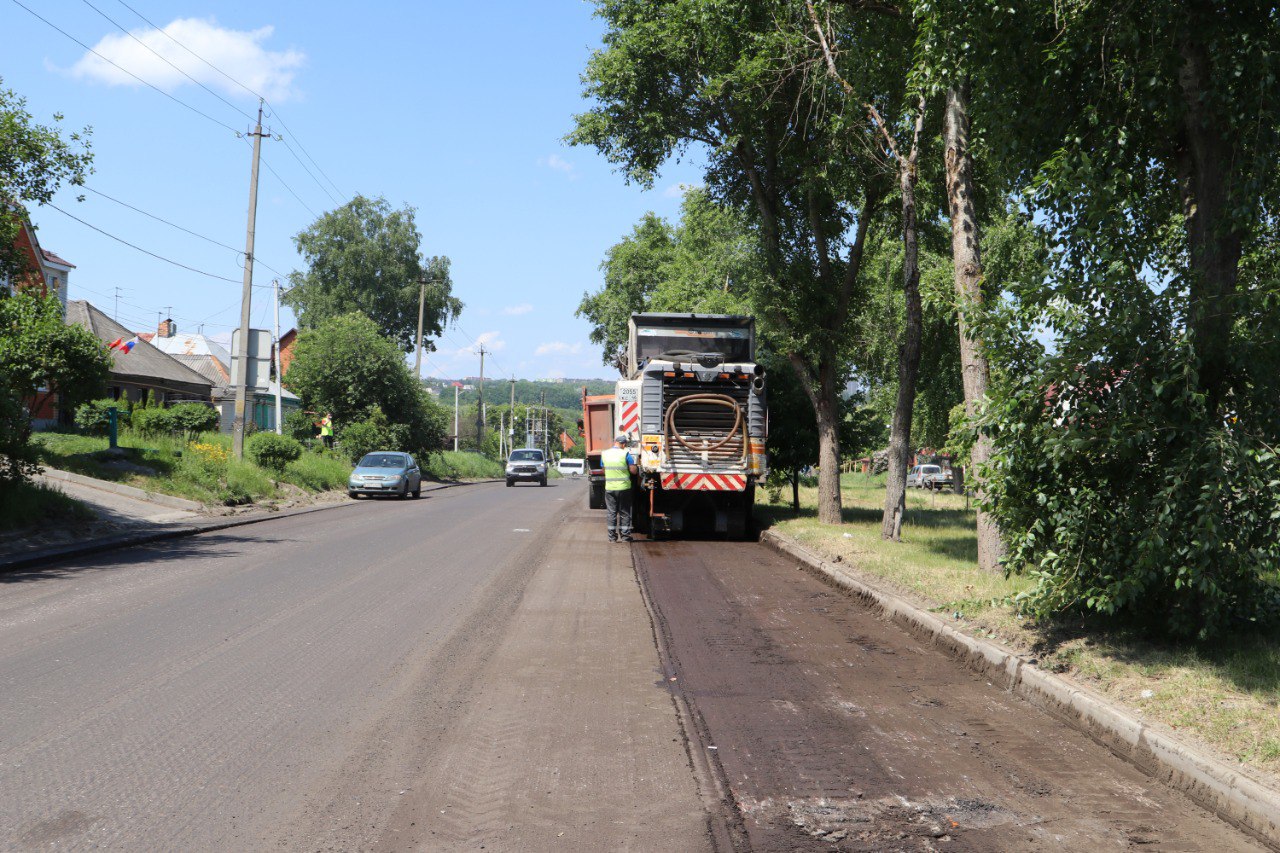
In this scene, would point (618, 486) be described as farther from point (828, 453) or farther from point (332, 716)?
point (332, 716)

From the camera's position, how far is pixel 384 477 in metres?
32.0

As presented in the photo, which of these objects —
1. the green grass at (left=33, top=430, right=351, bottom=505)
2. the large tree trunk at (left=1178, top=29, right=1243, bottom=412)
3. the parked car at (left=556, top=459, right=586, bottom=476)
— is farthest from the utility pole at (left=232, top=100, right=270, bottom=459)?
the parked car at (left=556, top=459, right=586, bottom=476)

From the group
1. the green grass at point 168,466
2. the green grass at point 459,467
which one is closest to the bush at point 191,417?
the green grass at point 168,466

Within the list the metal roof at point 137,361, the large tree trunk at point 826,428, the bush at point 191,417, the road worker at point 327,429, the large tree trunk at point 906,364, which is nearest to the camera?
the large tree trunk at point 906,364

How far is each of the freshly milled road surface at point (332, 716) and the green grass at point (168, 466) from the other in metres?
10.9

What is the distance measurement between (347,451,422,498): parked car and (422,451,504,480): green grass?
1884 centimetres

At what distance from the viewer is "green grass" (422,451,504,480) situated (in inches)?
2140

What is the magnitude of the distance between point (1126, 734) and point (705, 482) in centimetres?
1246

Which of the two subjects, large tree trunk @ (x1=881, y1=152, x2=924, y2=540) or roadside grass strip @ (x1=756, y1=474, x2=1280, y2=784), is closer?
roadside grass strip @ (x1=756, y1=474, x2=1280, y2=784)

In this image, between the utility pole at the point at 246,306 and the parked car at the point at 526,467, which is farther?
the parked car at the point at 526,467

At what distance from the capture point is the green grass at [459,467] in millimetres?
54344

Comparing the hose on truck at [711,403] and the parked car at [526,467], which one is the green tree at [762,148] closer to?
the hose on truck at [711,403]

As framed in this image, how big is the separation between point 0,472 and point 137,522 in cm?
319

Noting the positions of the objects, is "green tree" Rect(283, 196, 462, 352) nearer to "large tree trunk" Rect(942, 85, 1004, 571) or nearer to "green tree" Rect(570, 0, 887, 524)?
→ "green tree" Rect(570, 0, 887, 524)
